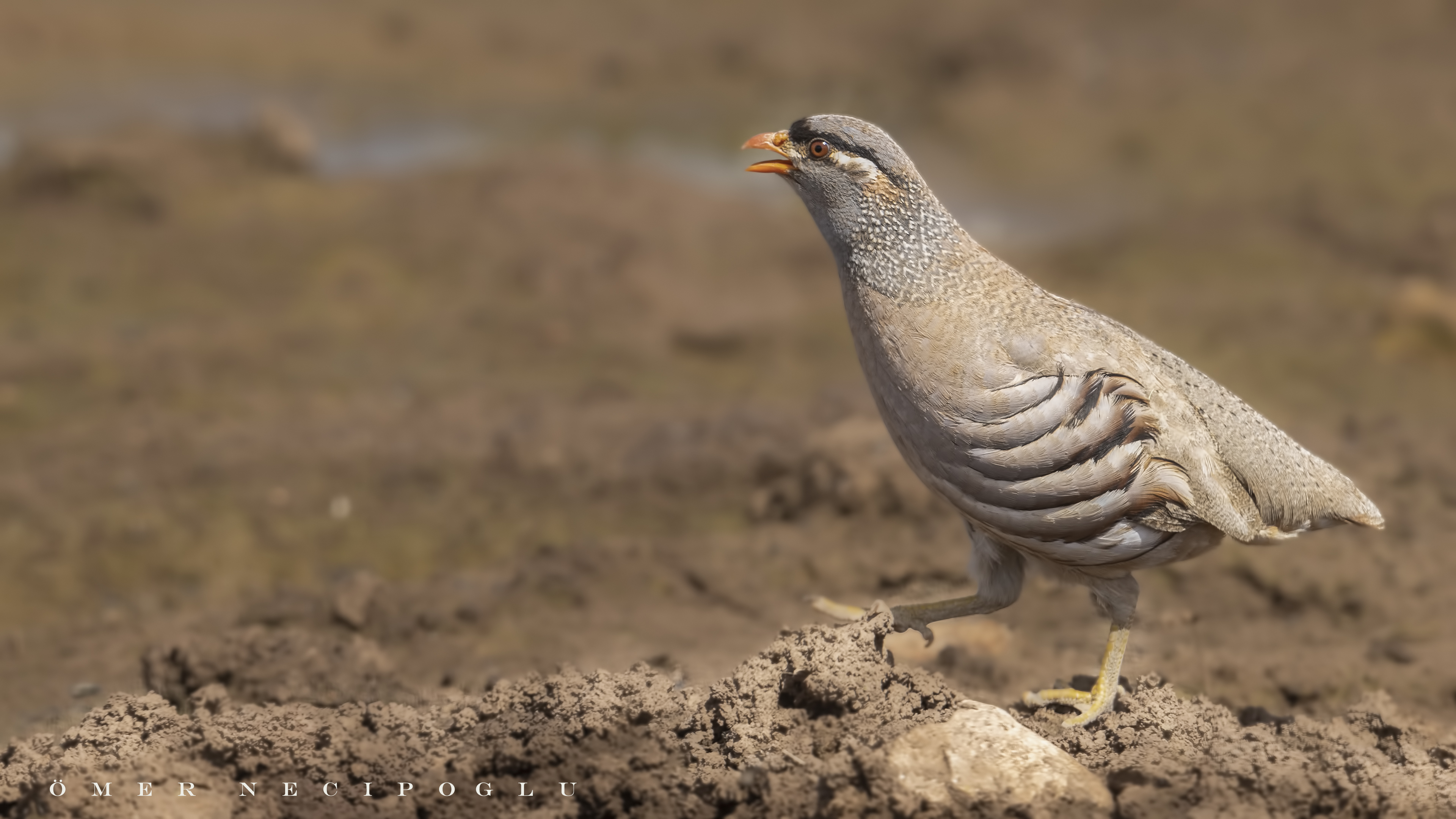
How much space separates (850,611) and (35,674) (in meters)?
4.49

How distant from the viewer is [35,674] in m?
7.23

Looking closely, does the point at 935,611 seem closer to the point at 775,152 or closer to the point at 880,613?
the point at 880,613

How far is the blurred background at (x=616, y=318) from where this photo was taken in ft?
25.3

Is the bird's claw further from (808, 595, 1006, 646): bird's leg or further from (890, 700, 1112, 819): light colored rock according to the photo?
(890, 700, 1112, 819): light colored rock

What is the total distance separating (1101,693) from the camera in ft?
18.0

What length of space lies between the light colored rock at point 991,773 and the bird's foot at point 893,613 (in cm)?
81

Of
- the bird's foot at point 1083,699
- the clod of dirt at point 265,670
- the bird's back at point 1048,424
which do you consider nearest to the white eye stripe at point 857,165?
the bird's back at point 1048,424

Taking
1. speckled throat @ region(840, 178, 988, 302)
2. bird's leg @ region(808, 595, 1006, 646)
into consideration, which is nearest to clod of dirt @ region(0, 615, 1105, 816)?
bird's leg @ region(808, 595, 1006, 646)

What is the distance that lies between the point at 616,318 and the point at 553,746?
9.04 meters

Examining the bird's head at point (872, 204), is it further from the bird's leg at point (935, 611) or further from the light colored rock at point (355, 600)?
the light colored rock at point (355, 600)

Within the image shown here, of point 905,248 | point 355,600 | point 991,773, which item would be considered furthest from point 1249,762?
point 355,600

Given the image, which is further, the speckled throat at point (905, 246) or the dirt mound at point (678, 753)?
the speckled throat at point (905, 246)

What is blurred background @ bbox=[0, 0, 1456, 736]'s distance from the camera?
25.3 feet

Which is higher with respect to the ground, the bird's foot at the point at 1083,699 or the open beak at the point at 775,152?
the open beak at the point at 775,152
